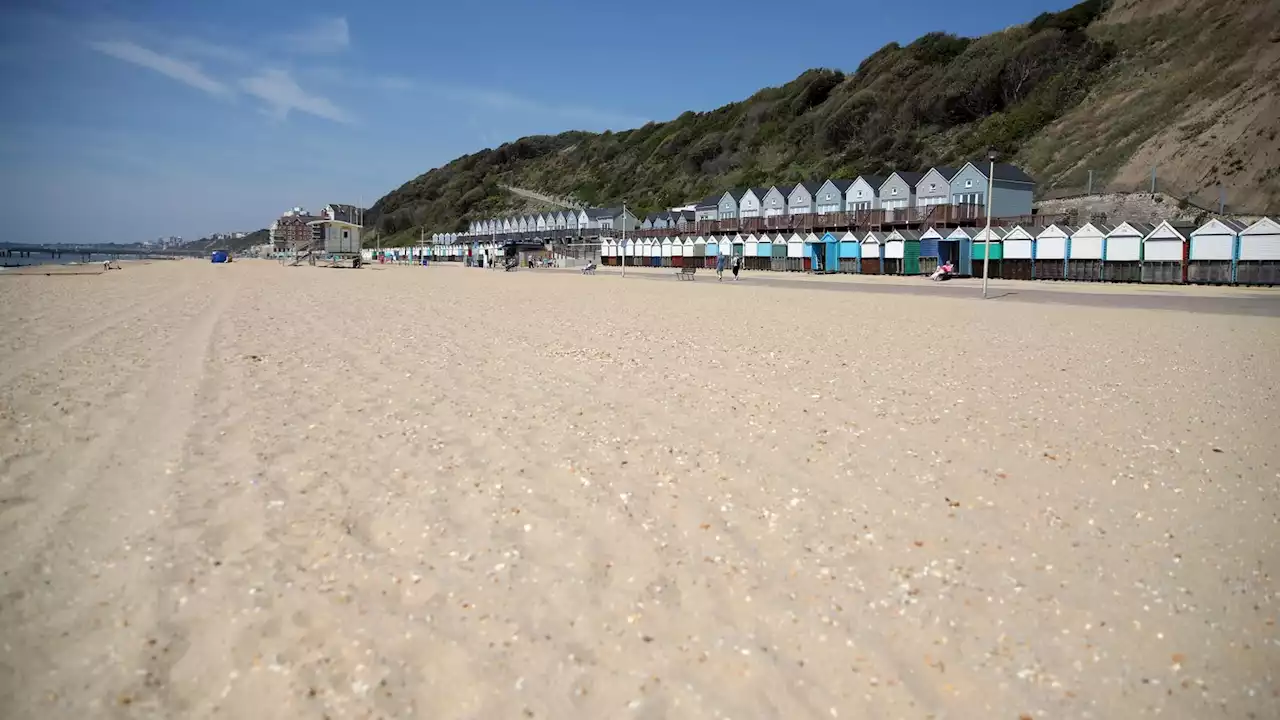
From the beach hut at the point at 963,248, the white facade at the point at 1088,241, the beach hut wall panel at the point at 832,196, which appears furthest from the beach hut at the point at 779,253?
the white facade at the point at 1088,241

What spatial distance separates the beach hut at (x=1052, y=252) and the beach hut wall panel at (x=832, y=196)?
2701 cm

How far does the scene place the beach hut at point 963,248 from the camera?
46.9 meters

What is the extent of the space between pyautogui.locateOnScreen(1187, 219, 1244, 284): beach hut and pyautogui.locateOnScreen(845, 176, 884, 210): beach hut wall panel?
3165 cm

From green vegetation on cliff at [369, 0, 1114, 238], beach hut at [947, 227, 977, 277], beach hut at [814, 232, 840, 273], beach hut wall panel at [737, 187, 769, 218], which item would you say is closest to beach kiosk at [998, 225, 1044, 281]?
beach hut at [947, 227, 977, 277]

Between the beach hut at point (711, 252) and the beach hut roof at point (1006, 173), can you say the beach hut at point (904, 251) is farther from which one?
the beach hut at point (711, 252)

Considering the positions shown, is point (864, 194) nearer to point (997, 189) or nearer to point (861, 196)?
point (861, 196)

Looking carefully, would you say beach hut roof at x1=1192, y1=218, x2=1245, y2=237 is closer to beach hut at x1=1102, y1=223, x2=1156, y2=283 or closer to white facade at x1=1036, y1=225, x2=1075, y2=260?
beach hut at x1=1102, y1=223, x2=1156, y2=283

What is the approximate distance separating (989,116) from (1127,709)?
315 feet

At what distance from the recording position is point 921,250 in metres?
49.2

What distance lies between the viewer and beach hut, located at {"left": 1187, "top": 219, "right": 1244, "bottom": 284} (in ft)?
108

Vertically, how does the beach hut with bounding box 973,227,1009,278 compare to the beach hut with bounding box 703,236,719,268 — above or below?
below

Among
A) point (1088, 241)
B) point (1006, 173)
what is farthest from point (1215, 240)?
point (1006, 173)

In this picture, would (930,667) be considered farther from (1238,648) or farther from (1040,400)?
(1040,400)

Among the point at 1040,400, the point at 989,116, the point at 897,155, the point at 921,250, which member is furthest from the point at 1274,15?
the point at 1040,400
